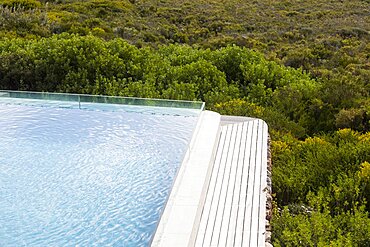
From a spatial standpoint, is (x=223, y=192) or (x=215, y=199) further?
(x=223, y=192)

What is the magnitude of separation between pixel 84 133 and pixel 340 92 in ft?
18.7

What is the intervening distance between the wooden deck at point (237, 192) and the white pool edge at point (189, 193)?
5.3 inches

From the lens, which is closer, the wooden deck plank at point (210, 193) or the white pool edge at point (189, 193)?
the white pool edge at point (189, 193)

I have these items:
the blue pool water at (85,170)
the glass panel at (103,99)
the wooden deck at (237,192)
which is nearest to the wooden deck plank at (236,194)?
the wooden deck at (237,192)

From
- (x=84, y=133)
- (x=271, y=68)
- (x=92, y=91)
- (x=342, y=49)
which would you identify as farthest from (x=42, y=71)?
(x=342, y=49)

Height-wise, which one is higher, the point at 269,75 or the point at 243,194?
the point at 269,75

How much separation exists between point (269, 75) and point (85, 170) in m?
6.97

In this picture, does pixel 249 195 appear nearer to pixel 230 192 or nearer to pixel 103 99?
pixel 230 192

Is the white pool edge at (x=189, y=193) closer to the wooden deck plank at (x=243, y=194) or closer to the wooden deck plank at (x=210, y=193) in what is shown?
the wooden deck plank at (x=210, y=193)

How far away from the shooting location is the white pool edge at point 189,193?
4.42 metres

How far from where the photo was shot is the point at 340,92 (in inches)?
403

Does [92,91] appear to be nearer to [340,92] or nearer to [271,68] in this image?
[271,68]

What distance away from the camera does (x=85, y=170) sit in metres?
6.23

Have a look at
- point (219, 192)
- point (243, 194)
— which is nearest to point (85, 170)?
point (219, 192)
